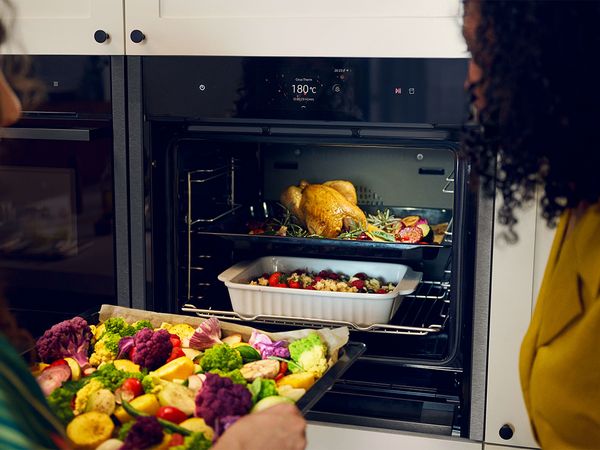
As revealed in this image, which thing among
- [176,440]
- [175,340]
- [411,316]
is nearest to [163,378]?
[175,340]

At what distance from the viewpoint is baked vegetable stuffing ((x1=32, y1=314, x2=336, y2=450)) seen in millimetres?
1384

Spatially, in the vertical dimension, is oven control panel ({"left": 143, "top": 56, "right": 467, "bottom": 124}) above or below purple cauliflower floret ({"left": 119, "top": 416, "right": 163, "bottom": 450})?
above

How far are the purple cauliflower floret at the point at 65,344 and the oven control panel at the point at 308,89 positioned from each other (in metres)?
0.57

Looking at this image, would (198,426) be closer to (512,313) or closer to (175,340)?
(175,340)

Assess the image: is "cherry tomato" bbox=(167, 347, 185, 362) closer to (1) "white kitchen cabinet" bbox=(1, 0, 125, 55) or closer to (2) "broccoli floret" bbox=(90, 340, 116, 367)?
(2) "broccoli floret" bbox=(90, 340, 116, 367)

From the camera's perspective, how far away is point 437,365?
2.01 m

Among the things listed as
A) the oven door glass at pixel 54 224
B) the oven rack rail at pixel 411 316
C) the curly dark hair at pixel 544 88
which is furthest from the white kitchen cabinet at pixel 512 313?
the oven door glass at pixel 54 224

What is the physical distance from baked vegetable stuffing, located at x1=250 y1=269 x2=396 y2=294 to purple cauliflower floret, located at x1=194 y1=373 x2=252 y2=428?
68 cm

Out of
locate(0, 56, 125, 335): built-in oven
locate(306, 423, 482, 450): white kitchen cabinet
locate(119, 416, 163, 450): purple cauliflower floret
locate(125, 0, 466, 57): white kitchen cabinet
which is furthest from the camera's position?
locate(0, 56, 125, 335): built-in oven

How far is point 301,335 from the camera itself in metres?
1.81

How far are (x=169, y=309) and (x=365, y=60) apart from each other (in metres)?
0.73

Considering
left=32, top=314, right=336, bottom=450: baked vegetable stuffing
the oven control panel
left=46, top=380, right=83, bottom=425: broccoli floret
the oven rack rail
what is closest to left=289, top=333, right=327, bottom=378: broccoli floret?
left=32, top=314, right=336, bottom=450: baked vegetable stuffing

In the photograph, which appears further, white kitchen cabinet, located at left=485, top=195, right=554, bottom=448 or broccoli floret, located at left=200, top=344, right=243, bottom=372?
white kitchen cabinet, located at left=485, top=195, right=554, bottom=448

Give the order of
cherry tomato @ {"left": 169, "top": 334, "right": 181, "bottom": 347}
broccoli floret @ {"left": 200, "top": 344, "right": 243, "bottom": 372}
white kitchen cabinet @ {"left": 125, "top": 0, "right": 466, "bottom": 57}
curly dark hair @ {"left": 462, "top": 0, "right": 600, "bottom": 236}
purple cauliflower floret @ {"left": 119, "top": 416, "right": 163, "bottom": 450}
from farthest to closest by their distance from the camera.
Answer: white kitchen cabinet @ {"left": 125, "top": 0, "right": 466, "bottom": 57}
cherry tomato @ {"left": 169, "top": 334, "right": 181, "bottom": 347}
broccoli floret @ {"left": 200, "top": 344, "right": 243, "bottom": 372}
purple cauliflower floret @ {"left": 119, "top": 416, "right": 163, "bottom": 450}
curly dark hair @ {"left": 462, "top": 0, "right": 600, "bottom": 236}
